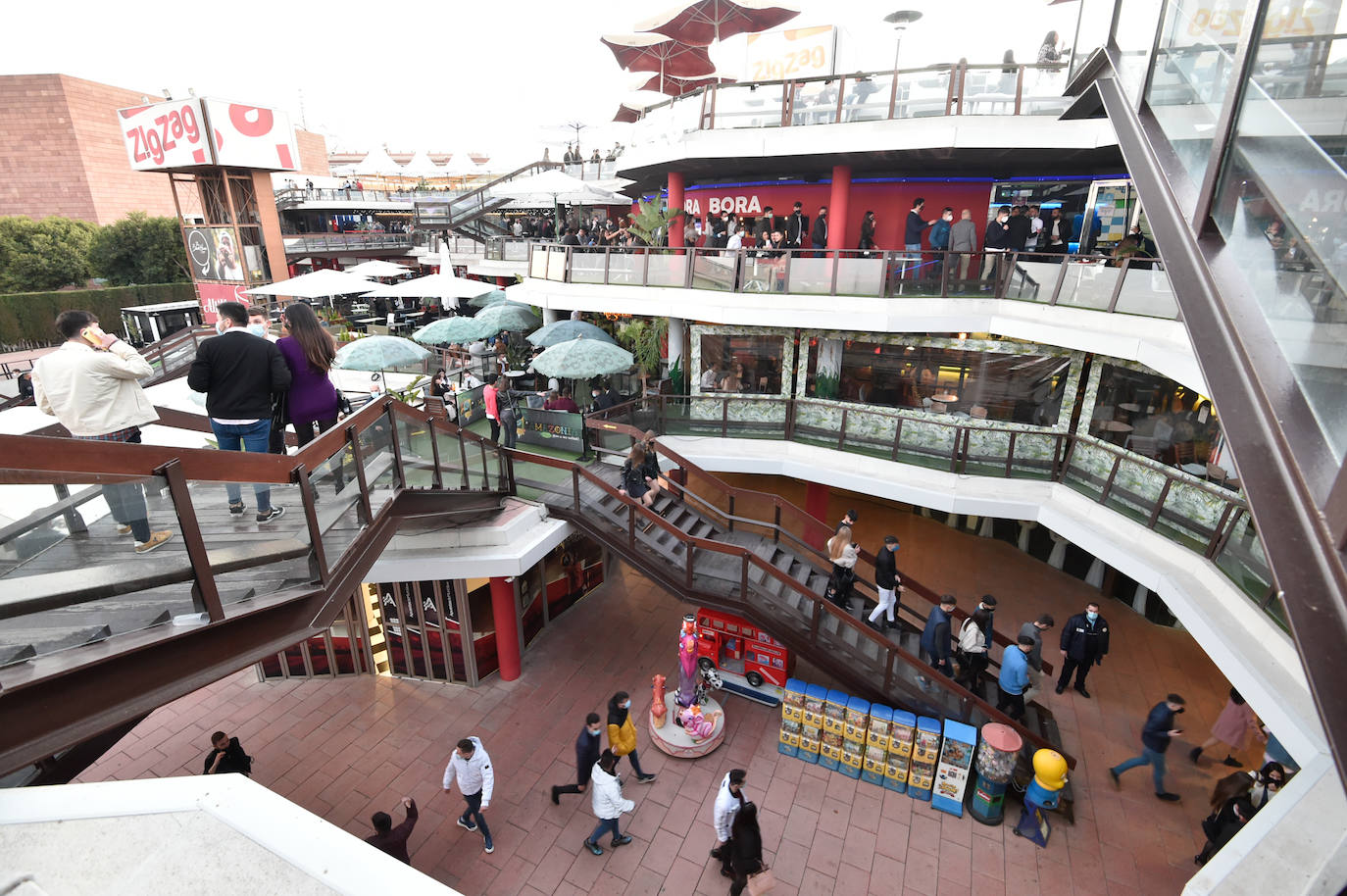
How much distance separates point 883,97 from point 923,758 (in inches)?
428

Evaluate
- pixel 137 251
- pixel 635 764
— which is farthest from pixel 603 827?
pixel 137 251

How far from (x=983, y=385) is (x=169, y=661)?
12.9m

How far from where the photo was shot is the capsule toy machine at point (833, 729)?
8469 millimetres

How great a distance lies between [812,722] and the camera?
8688 mm

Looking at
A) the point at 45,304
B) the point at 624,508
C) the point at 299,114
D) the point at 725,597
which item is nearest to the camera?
the point at 725,597

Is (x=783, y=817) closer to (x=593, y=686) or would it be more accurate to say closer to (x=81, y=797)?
(x=593, y=686)

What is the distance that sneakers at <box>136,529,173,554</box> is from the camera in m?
3.65

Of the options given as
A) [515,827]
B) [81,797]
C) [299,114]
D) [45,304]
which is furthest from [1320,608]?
[299,114]

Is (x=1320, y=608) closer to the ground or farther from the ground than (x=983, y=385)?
farther from the ground

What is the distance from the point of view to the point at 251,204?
26312mm

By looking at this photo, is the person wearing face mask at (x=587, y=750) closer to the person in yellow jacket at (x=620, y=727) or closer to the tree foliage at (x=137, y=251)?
the person in yellow jacket at (x=620, y=727)

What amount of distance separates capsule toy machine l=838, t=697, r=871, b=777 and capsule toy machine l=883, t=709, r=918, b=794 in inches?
13.8

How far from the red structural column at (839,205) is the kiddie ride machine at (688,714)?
8.98 m

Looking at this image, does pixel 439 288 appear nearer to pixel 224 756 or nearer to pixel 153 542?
pixel 224 756
